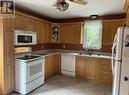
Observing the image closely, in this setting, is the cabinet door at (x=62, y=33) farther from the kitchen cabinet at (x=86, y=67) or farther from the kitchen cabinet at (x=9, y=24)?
the kitchen cabinet at (x=9, y=24)

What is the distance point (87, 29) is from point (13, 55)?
2.89 meters

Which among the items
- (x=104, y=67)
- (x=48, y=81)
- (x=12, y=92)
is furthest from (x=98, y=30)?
(x=12, y=92)

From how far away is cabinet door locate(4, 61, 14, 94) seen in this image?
313 cm

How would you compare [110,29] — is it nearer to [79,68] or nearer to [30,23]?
[79,68]

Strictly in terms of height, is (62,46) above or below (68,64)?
above

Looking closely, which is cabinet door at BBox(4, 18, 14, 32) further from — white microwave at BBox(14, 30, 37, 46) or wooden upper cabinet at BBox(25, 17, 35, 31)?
wooden upper cabinet at BBox(25, 17, 35, 31)

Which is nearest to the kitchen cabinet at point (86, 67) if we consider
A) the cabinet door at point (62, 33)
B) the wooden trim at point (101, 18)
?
the cabinet door at point (62, 33)

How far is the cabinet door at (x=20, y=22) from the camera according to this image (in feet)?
11.3

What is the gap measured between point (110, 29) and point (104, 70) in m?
1.43

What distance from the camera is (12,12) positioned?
3.27 metres

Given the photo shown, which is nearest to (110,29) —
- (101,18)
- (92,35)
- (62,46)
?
(101,18)

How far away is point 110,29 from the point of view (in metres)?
4.43

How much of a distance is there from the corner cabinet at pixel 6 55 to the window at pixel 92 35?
9.08 feet

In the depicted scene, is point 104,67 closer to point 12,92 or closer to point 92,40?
point 92,40
